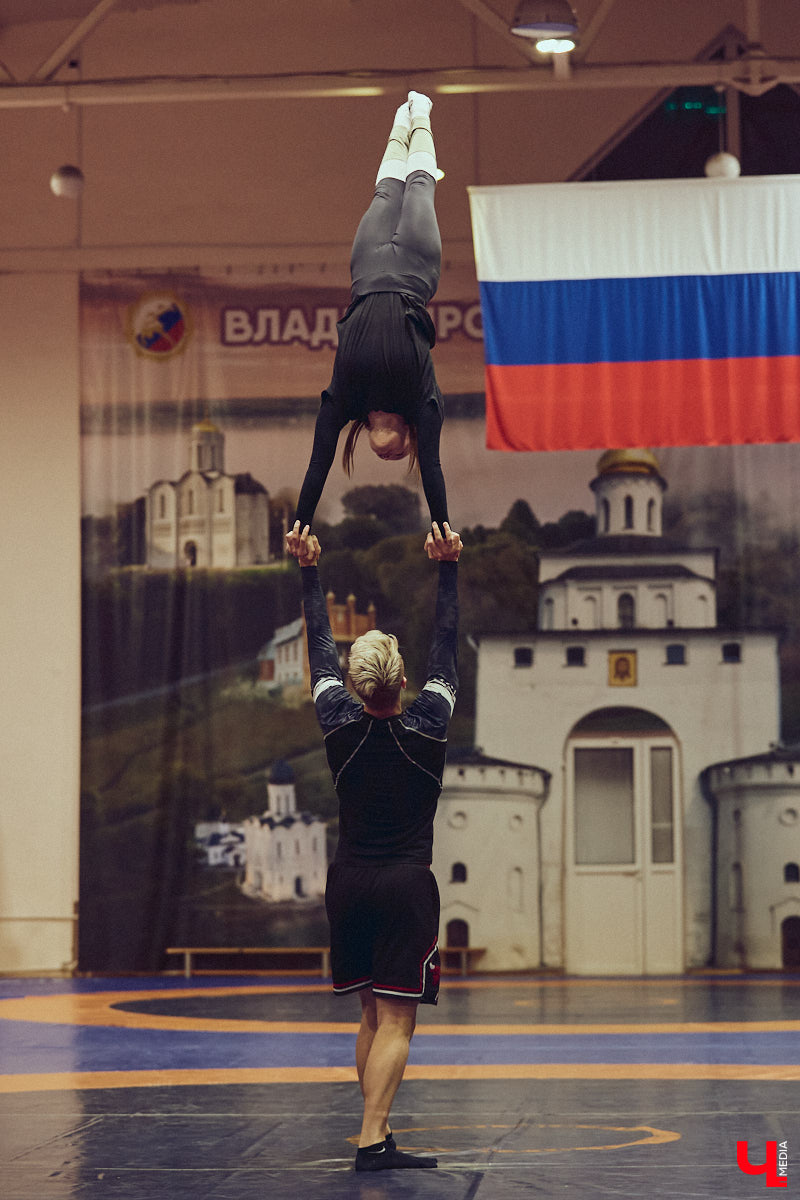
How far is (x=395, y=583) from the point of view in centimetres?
1149

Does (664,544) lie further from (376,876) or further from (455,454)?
(376,876)

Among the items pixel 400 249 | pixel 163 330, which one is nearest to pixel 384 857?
pixel 400 249

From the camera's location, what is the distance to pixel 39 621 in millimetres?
11820

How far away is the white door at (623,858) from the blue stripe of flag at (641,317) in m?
3.76

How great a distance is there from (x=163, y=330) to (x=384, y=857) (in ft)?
27.2

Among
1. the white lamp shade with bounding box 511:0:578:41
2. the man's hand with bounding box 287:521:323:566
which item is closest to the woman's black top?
the man's hand with bounding box 287:521:323:566

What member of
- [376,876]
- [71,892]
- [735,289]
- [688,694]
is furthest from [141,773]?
[376,876]

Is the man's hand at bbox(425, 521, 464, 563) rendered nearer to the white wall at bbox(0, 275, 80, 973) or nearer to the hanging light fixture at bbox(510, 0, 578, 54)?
the hanging light fixture at bbox(510, 0, 578, 54)

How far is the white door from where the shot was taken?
36.8 feet

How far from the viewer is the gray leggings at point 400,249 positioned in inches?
198

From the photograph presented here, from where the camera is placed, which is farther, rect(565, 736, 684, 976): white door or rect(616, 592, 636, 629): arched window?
rect(616, 592, 636, 629): arched window

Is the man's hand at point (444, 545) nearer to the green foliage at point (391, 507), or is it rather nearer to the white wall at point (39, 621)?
the green foliage at point (391, 507)

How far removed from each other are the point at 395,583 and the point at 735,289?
3.80 metres

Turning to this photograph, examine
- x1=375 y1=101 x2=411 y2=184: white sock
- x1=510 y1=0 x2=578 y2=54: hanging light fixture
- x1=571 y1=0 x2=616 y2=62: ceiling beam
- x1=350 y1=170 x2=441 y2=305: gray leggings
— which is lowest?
x1=350 y1=170 x2=441 y2=305: gray leggings
